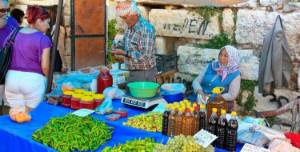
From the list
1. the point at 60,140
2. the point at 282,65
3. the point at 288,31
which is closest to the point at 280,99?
the point at 282,65

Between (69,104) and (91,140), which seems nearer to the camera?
(91,140)

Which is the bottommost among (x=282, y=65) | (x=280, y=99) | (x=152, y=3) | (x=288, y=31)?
(x=280, y=99)

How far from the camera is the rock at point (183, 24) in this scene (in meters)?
5.32

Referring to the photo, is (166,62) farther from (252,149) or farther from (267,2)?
(252,149)

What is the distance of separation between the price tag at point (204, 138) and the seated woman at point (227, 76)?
169cm

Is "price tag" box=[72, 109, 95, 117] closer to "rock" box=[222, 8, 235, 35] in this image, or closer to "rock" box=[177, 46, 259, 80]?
"rock" box=[177, 46, 259, 80]

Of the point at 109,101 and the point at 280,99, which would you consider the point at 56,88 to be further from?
the point at 280,99

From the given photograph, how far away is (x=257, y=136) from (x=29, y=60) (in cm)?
266

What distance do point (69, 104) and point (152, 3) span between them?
10.7 feet

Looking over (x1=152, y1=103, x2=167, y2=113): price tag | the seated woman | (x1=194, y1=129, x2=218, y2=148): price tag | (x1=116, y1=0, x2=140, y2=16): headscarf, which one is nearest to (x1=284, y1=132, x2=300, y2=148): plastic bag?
(x1=194, y1=129, x2=218, y2=148): price tag

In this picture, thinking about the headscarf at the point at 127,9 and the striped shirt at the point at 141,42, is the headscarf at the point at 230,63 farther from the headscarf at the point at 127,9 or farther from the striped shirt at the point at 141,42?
the headscarf at the point at 127,9

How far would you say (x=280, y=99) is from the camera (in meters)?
4.72

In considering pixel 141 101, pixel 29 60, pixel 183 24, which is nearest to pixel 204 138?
pixel 141 101

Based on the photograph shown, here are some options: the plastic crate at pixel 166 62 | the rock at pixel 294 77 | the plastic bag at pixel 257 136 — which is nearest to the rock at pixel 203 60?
the plastic crate at pixel 166 62
